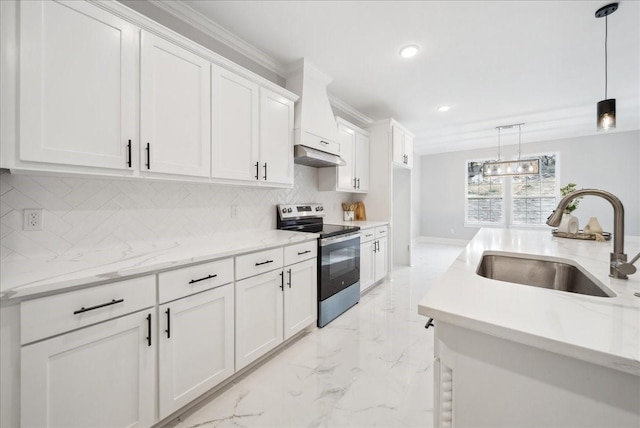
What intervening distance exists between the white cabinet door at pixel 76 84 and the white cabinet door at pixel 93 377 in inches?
33.5

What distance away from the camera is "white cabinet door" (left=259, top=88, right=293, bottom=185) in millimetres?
2324

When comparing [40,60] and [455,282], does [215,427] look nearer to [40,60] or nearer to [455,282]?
[455,282]

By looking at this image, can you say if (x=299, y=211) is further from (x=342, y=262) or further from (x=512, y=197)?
(x=512, y=197)

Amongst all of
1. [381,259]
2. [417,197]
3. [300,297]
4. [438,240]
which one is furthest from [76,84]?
[438,240]

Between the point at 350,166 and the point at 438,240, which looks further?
the point at 438,240

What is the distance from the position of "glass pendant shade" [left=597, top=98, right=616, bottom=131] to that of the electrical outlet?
411cm

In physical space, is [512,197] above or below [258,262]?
above

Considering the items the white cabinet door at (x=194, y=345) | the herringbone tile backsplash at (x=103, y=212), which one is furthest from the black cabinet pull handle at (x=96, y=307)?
the herringbone tile backsplash at (x=103, y=212)

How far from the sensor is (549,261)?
1.51 metres

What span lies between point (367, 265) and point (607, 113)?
272cm

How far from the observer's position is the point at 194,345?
153 centimetres

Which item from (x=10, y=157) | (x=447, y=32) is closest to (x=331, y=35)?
(x=447, y=32)

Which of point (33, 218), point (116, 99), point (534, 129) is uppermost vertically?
point (534, 129)

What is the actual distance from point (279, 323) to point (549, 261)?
1867 millimetres
